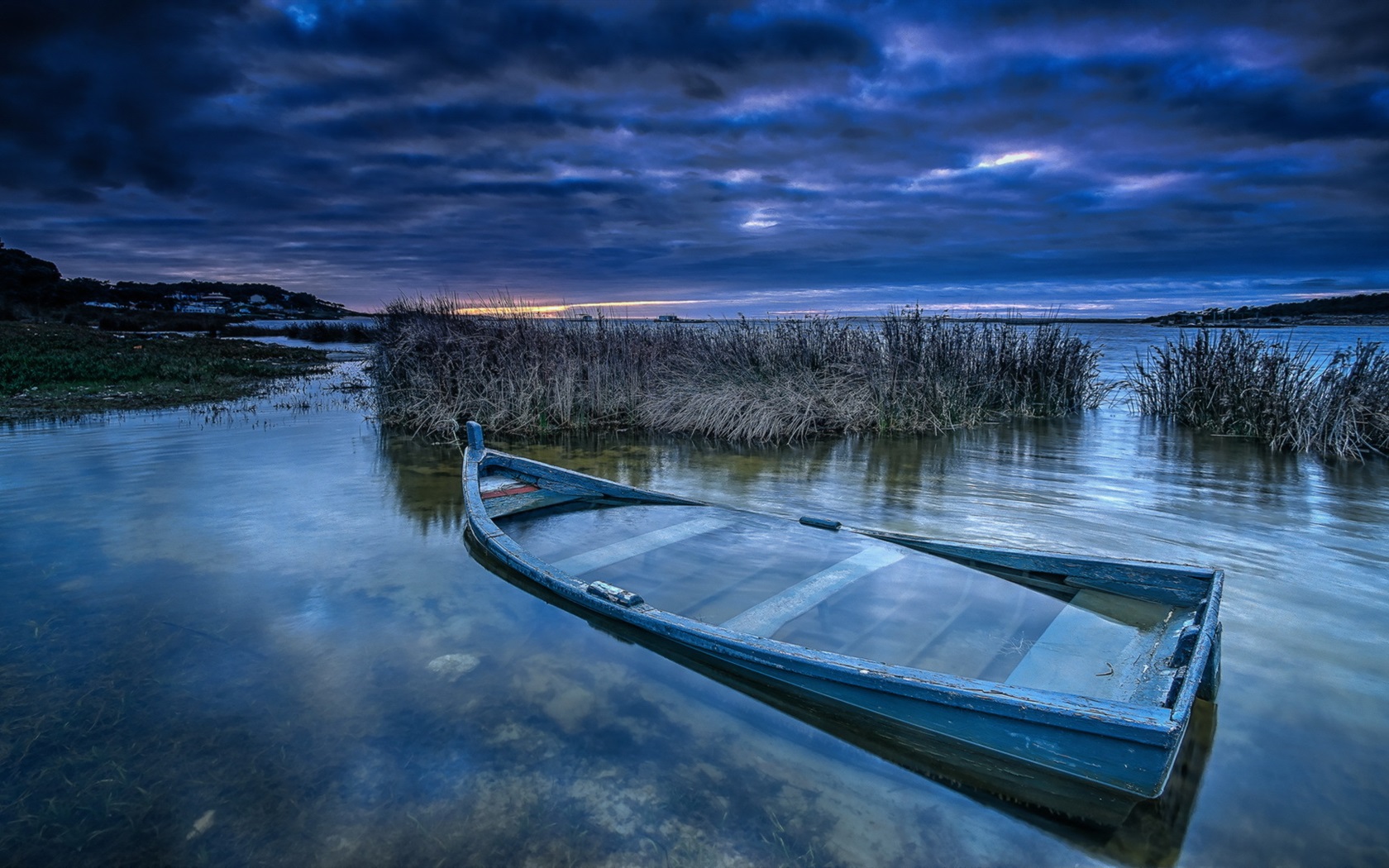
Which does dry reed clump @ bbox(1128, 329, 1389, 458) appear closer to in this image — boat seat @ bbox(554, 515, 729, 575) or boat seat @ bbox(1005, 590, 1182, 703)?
boat seat @ bbox(1005, 590, 1182, 703)

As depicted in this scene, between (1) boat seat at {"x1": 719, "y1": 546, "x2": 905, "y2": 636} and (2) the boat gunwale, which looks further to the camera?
(1) boat seat at {"x1": 719, "y1": 546, "x2": 905, "y2": 636}

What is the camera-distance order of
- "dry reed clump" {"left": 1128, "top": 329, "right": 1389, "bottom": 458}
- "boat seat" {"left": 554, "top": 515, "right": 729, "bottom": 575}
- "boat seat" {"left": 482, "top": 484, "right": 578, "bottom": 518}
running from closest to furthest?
"boat seat" {"left": 554, "top": 515, "right": 729, "bottom": 575} < "boat seat" {"left": 482, "top": 484, "right": 578, "bottom": 518} < "dry reed clump" {"left": 1128, "top": 329, "right": 1389, "bottom": 458}

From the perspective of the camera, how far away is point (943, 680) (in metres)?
2.75

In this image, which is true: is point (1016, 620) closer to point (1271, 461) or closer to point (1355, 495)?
point (1355, 495)

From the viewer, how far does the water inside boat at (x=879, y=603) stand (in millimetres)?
3322

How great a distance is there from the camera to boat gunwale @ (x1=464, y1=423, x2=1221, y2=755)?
2.35 m

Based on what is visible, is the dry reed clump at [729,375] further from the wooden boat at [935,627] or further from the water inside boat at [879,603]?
the wooden boat at [935,627]

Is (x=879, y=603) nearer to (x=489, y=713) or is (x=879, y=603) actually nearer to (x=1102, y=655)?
(x=1102, y=655)

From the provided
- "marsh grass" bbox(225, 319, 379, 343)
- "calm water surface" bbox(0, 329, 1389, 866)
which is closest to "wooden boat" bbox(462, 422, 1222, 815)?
"calm water surface" bbox(0, 329, 1389, 866)

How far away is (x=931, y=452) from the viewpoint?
10852 mm

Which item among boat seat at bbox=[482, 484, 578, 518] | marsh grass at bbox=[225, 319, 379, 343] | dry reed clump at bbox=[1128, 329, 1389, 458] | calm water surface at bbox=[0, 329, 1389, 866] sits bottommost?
calm water surface at bbox=[0, 329, 1389, 866]

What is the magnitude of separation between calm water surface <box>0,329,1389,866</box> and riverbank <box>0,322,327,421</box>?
9226 millimetres

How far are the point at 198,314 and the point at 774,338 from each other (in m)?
53.9

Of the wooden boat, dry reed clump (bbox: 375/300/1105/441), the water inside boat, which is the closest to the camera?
the wooden boat
